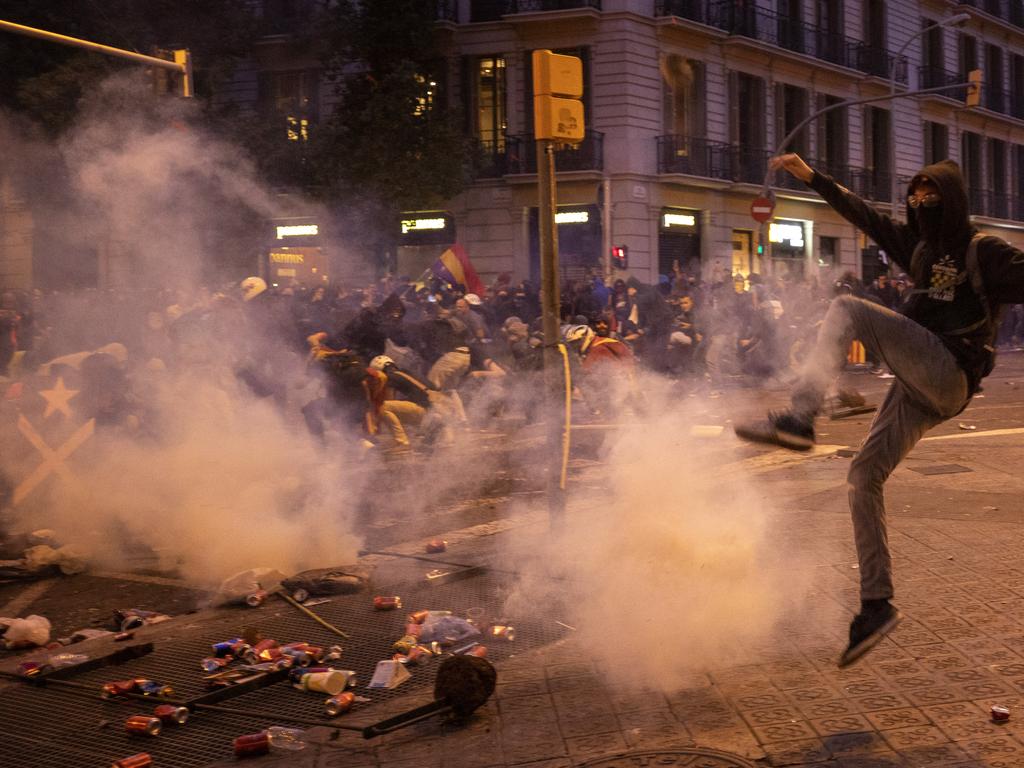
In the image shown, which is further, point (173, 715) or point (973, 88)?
point (973, 88)

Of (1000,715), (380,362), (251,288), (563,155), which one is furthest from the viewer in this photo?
(563,155)

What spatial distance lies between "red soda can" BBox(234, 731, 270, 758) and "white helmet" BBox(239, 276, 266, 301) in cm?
674

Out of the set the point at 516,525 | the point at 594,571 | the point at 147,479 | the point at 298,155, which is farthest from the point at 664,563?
the point at 298,155

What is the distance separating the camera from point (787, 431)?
14.9 ft

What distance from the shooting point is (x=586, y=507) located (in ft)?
24.5

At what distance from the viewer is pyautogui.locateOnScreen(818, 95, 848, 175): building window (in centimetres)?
3428

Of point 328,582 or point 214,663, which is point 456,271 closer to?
point 328,582

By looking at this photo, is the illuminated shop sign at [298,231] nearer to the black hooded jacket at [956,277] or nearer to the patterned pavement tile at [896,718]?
the black hooded jacket at [956,277]

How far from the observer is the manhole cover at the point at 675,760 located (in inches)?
143

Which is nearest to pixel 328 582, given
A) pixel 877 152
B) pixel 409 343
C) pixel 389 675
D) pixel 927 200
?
pixel 389 675

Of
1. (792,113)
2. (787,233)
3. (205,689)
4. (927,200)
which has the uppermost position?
(792,113)

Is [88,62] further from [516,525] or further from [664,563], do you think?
[664,563]

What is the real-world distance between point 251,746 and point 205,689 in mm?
787

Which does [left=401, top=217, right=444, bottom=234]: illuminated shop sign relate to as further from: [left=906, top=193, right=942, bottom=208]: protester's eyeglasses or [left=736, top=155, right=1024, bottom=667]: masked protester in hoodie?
[left=906, top=193, right=942, bottom=208]: protester's eyeglasses
